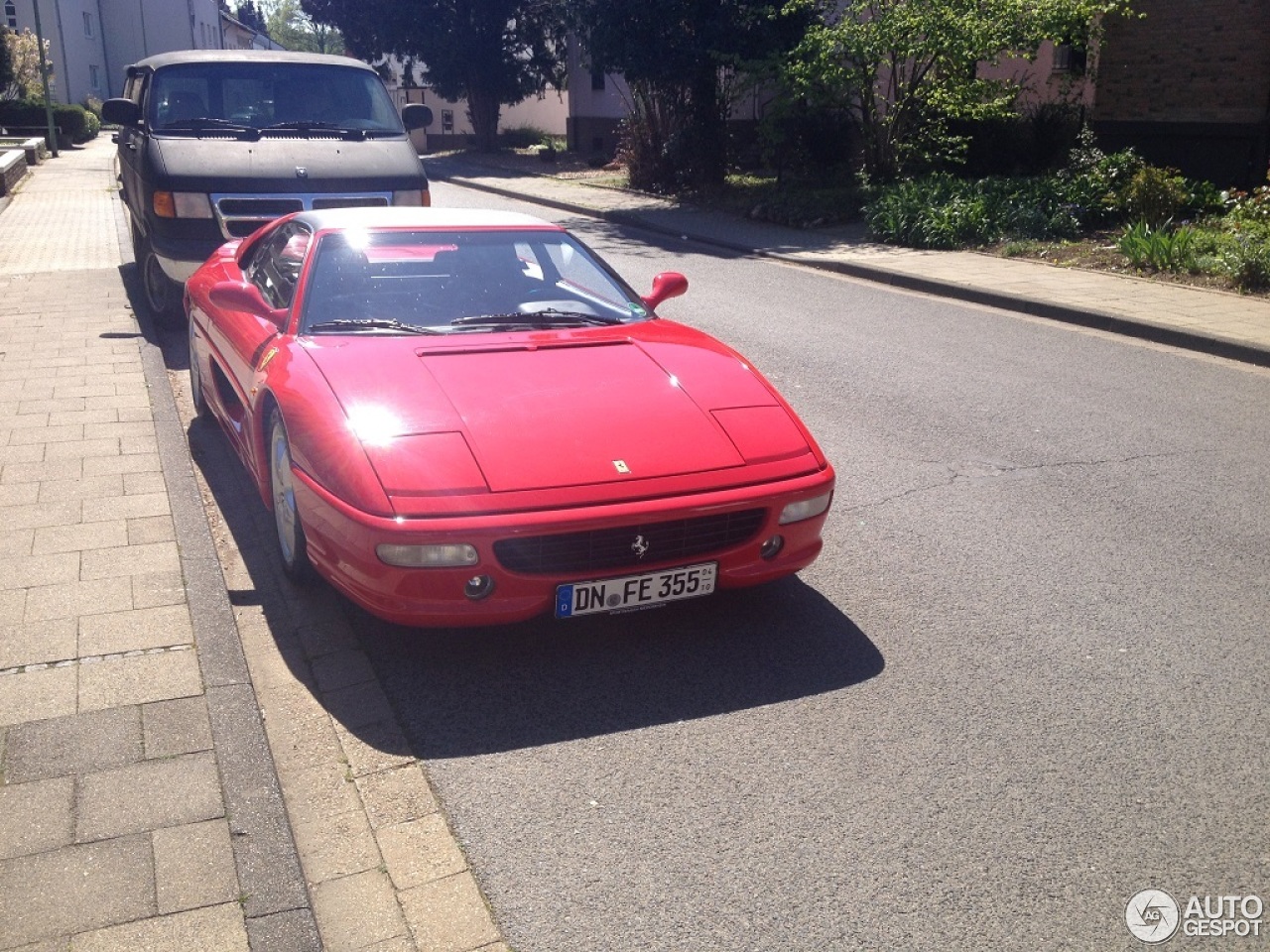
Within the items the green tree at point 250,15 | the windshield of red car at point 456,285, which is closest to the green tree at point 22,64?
the windshield of red car at point 456,285

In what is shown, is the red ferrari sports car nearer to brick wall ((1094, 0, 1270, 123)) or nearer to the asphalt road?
the asphalt road

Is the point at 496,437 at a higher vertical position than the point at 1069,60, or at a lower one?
lower

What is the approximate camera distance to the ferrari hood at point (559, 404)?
4211 mm

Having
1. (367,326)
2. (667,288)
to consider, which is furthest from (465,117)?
(367,326)

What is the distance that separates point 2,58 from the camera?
3450 cm

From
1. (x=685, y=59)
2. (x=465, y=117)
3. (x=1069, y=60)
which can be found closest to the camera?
(x=685, y=59)

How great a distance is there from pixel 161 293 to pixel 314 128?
1.88 meters

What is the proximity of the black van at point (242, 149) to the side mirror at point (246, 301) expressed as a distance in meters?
4.34

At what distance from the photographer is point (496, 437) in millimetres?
4250

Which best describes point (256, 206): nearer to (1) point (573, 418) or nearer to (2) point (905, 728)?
(1) point (573, 418)

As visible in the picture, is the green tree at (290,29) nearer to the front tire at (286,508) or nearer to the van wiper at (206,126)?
the van wiper at (206,126)

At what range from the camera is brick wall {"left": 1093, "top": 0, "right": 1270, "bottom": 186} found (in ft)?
60.2

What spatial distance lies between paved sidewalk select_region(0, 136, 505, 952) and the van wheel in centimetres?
369

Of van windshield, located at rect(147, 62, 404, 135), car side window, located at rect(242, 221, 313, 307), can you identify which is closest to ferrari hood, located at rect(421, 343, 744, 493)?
car side window, located at rect(242, 221, 313, 307)
